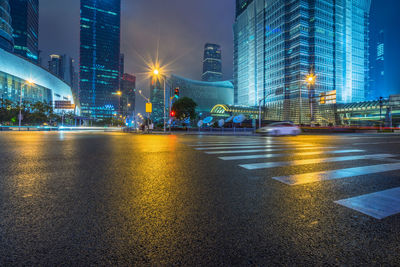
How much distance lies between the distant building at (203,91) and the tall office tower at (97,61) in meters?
75.8

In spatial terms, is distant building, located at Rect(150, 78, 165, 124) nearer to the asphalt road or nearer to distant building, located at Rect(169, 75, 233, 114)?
distant building, located at Rect(169, 75, 233, 114)

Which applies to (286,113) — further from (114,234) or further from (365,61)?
(114,234)

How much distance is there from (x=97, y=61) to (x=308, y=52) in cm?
17261

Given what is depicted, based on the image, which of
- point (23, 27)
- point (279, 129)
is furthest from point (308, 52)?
point (23, 27)

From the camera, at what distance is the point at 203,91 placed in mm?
139500

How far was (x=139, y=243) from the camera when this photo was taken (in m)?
1.69

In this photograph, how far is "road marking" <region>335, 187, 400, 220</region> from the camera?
2327mm

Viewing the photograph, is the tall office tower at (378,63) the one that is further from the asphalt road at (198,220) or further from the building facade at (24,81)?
the building facade at (24,81)

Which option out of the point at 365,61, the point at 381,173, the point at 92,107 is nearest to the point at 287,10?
the point at 365,61

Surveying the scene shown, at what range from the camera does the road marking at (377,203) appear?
233 cm

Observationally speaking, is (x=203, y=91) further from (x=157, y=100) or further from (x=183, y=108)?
(x=183, y=108)

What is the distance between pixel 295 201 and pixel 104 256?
7.70 ft

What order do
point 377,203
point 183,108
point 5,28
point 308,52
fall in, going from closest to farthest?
point 377,203
point 183,108
point 308,52
point 5,28

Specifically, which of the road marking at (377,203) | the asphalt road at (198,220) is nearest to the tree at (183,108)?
the asphalt road at (198,220)
